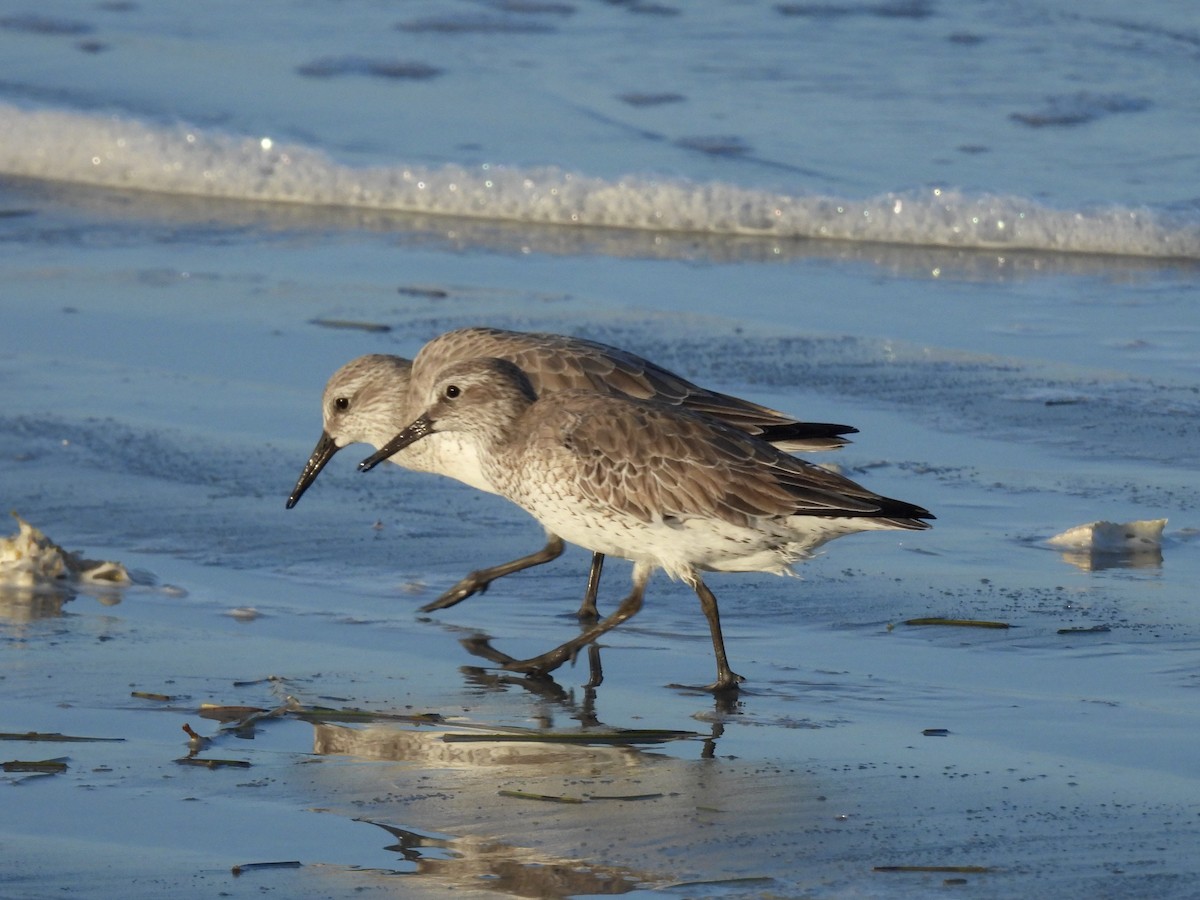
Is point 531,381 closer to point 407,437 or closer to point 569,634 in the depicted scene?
point 407,437

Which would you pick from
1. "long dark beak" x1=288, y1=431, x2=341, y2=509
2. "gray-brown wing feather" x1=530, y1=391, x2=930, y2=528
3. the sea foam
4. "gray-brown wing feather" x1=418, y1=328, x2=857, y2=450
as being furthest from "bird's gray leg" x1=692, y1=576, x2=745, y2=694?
the sea foam

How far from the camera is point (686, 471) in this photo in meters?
5.05

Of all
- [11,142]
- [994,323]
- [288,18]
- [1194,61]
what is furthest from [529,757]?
[288,18]

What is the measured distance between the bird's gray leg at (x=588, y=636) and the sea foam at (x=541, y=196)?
483 cm

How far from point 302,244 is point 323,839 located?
20.7ft

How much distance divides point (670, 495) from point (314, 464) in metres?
1.60

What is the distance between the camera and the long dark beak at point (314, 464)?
611cm

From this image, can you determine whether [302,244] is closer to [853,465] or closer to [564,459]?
[853,465]

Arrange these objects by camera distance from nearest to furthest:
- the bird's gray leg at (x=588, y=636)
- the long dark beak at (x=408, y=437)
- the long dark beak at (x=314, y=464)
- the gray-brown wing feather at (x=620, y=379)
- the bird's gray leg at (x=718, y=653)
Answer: the bird's gray leg at (x=718, y=653) < the bird's gray leg at (x=588, y=636) < the gray-brown wing feather at (x=620, y=379) < the long dark beak at (x=408, y=437) < the long dark beak at (x=314, y=464)

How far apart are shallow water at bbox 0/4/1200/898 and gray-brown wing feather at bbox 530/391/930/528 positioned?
0.42 meters

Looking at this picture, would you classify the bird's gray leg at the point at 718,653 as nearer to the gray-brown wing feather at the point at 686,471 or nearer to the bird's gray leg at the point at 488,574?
the gray-brown wing feather at the point at 686,471

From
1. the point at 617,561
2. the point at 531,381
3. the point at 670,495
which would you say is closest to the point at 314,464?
the point at 531,381

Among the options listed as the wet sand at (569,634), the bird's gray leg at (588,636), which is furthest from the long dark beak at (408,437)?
the bird's gray leg at (588,636)

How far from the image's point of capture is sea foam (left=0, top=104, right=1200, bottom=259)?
962 cm
